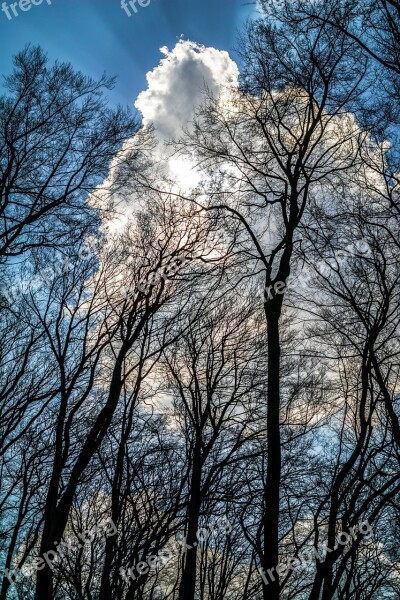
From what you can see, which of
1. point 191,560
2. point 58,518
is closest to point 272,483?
point 58,518

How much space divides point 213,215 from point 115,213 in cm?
245

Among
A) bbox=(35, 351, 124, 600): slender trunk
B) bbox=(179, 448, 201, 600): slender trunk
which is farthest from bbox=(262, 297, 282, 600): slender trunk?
bbox=(35, 351, 124, 600): slender trunk

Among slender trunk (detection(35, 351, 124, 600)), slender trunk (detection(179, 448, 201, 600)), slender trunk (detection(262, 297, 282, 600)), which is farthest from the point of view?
slender trunk (detection(179, 448, 201, 600))

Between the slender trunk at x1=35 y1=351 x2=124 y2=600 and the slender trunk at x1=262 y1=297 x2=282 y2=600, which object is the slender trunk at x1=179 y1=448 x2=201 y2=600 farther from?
the slender trunk at x1=262 y1=297 x2=282 y2=600

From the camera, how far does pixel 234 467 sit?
11914 millimetres

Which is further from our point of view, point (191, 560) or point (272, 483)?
point (191, 560)

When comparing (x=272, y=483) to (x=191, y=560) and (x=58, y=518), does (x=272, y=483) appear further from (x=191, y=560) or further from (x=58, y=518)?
(x=191, y=560)

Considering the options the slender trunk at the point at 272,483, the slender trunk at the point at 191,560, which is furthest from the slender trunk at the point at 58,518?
the slender trunk at the point at 272,483

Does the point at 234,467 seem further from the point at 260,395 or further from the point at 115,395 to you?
the point at 115,395

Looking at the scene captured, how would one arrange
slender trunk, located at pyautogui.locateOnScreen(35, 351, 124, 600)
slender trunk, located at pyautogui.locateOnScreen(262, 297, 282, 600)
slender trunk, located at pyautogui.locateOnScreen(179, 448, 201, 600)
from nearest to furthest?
slender trunk, located at pyautogui.locateOnScreen(262, 297, 282, 600) < slender trunk, located at pyautogui.locateOnScreen(35, 351, 124, 600) < slender trunk, located at pyautogui.locateOnScreen(179, 448, 201, 600)

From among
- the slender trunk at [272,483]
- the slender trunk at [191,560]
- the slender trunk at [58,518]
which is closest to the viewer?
the slender trunk at [272,483]

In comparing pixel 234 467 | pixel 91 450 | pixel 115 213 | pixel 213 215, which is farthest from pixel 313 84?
pixel 234 467

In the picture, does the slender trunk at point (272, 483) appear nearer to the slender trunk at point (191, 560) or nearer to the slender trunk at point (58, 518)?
the slender trunk at point (191, 560)

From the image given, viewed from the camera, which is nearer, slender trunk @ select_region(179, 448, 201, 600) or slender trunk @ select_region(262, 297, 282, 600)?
slender trunk @ select_region(262, 297, 282, 600)
